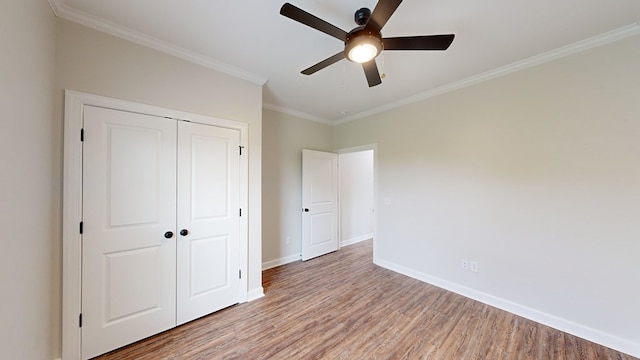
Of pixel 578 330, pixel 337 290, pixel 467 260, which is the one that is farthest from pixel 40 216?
pixel 578 330

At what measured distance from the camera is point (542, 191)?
7.34ft

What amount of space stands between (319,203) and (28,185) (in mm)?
3373

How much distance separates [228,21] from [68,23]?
118 cm

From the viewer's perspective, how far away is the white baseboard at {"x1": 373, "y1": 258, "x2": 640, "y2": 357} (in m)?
1.84

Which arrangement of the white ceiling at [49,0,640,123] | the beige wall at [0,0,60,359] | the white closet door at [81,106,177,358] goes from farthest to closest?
the white closet door at [81,106,177,358], the white ceiling at [49,0,640,123], the beige wall at [0,0,60,359]

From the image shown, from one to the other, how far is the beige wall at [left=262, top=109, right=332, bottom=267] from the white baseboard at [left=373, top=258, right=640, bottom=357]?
6.91 ft

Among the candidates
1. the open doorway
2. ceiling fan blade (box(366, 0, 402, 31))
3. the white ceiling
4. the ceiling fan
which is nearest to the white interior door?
the open doorway

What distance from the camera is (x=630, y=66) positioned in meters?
1.84

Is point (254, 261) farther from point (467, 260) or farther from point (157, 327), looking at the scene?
point (467, 260)

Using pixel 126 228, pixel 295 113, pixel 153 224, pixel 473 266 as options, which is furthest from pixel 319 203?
pixel 126 228

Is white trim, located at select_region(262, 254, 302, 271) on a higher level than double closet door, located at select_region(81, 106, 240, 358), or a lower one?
lower

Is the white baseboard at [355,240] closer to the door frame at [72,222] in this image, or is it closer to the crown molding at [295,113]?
the crown molding at [295,113]

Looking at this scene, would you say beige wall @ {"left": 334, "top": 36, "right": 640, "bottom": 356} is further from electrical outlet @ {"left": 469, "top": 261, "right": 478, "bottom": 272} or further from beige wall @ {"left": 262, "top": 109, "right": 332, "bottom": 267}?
beige wall @ {"left": 262, "top": 109, "right": 332, "bottom": 267}

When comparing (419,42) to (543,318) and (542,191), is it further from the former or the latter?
(543,318)
